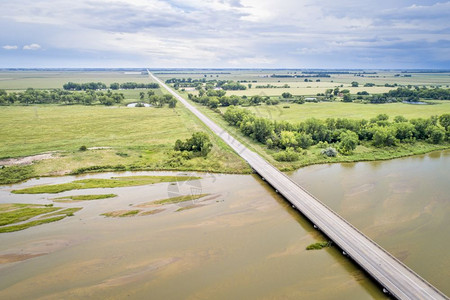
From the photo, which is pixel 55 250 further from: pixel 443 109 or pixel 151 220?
pixel 443 109

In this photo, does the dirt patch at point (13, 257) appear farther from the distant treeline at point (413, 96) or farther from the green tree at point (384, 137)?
the distant treeline at point (413, 96)

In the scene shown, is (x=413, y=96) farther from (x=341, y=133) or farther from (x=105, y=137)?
(x=105, y=137)

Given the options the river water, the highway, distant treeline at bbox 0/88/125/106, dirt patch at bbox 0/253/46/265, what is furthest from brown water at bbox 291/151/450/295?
distant treeline at bbox 0/88/125/106

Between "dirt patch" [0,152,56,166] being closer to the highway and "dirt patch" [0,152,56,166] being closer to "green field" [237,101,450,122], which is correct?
the highway

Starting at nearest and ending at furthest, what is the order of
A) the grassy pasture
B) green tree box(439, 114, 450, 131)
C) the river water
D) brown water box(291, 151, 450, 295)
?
the river water, brown water box(291, 151, 450, 295), the grassy pasture, green tree box(439, 114, 450, 131)

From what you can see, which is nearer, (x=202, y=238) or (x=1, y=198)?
(x=202, y=238)

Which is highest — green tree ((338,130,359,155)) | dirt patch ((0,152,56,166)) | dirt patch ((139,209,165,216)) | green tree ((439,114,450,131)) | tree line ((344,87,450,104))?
tree line ((344,87,450,104))

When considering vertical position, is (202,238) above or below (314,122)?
below

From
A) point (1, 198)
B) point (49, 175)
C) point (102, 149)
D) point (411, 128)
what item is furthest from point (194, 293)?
point (411, 128)
